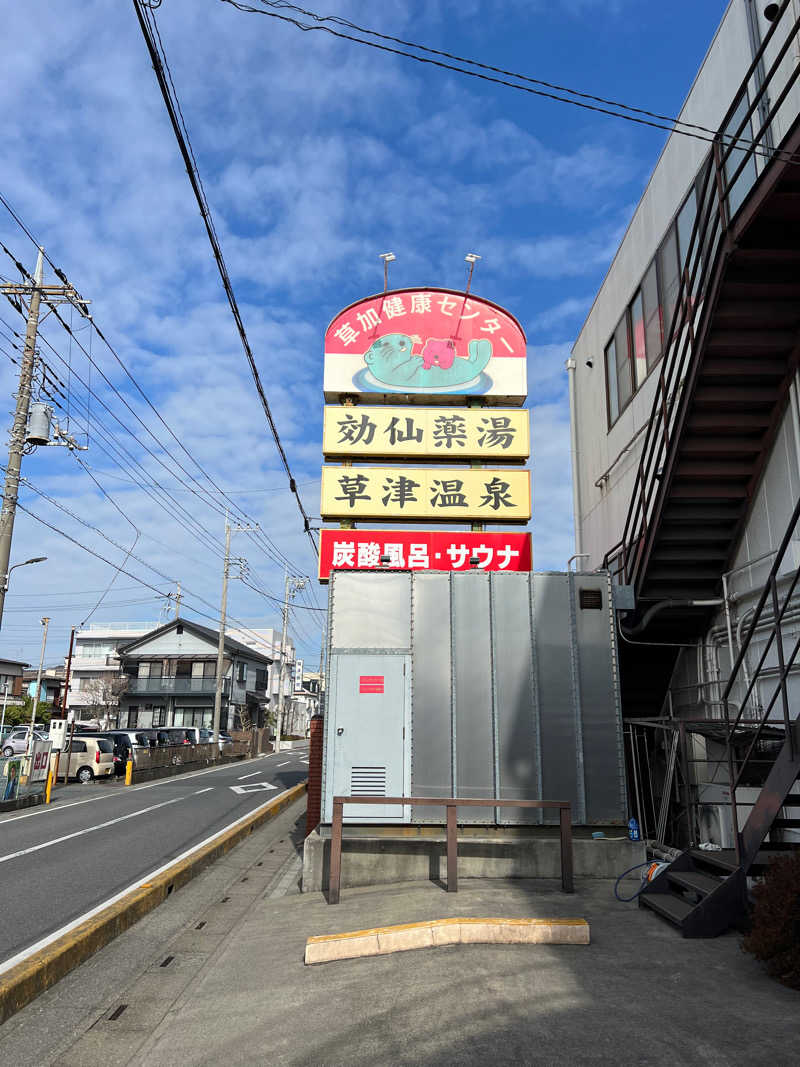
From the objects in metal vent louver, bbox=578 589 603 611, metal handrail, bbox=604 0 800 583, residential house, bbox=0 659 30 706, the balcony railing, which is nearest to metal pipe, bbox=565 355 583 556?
metal handrail, bbox=604 0 800 583

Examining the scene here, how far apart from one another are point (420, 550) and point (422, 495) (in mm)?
1019

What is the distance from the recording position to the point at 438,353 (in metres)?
14.6

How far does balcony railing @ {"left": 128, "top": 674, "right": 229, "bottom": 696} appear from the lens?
187 ft

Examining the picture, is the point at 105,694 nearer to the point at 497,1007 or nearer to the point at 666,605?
the point at 666,605

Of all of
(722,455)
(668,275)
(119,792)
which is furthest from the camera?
(119,792)

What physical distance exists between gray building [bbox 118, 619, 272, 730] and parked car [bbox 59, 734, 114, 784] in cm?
2992

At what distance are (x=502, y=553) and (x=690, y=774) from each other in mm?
4994

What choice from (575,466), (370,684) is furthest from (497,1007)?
(575,466)

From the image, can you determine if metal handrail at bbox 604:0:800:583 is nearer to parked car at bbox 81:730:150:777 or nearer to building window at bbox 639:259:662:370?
building window at bbox 639:259:662:370

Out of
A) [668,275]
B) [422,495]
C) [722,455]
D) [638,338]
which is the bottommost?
[722,455]

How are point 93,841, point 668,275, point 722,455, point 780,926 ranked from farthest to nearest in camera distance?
point 668,275
point 93,841
point 722,455
point 780,926

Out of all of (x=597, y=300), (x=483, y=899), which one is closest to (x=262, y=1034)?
(x=483, y=899)

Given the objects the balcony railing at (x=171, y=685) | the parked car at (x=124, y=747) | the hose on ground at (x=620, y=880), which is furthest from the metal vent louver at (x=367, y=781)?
the balcony railing at (x=171, y=685)

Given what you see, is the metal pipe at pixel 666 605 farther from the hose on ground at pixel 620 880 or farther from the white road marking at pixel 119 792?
the white road marking at pixel 119 792
